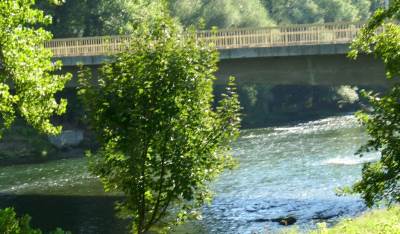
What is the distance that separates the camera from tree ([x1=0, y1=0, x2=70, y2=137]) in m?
14.8

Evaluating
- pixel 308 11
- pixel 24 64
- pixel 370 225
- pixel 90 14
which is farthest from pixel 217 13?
pixel 24 64

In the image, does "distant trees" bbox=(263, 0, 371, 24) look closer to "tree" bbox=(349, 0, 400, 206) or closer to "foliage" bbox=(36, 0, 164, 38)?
"foliage" bbox=(36, 0, 164, 38)

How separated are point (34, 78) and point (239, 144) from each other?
1585 inches

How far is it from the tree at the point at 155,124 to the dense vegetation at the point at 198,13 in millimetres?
24030

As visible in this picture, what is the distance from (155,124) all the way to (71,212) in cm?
1996

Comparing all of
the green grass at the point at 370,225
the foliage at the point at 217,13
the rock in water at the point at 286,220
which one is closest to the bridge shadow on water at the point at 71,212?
the rock in water at the point at 286,220

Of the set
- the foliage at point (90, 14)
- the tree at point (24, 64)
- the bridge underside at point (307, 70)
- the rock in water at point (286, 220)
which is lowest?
the rock in water at point (286, 220)

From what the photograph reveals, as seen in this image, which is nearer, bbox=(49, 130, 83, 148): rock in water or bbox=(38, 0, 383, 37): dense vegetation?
bbox=(49, 130, 83, 148): rock in water

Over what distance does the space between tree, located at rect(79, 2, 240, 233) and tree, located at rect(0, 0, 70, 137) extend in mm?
1351

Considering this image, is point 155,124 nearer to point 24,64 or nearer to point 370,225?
point 24,64

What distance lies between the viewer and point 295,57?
41.3m

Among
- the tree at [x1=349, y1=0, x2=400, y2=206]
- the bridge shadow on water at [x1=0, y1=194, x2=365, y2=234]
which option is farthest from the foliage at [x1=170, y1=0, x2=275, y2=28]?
the tree at [x1=349, y1=0, x2=400, y2=206]

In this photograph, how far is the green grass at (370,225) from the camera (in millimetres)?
19869

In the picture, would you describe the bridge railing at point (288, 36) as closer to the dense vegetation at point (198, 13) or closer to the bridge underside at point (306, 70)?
the bridge underside at point (306, 70)
